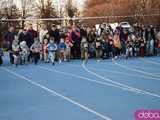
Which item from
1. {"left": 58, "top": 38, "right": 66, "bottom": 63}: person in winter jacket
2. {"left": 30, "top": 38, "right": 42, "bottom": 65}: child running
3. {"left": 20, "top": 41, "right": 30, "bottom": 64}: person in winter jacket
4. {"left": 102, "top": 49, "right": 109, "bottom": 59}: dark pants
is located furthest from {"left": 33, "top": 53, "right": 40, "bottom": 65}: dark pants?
{"left": 102, "top": 49, "right": 109, "bottom": 59}: dark pants

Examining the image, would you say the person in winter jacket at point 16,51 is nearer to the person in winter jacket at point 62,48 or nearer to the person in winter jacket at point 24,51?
the person in winter jacket at point 24,51

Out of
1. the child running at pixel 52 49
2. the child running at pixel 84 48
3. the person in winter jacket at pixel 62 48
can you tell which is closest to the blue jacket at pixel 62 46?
the person in winter jacket at pixel 62 48

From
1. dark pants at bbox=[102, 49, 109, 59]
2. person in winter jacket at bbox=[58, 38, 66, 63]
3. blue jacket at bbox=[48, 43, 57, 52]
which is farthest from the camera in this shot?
dark pants at bbox=[102, 49, 109, 59]

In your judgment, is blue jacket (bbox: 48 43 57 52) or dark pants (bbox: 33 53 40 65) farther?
blue jacket (bbox: 48 43 57 52)

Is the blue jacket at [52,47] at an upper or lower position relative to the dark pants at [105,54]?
upper

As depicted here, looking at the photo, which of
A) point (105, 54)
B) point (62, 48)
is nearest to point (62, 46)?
point (62, 48)

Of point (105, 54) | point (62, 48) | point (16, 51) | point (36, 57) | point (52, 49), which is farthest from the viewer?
point (105, 54)

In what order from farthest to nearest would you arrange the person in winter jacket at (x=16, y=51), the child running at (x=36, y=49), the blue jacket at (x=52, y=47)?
the blue jacket at (x=52, y=47) → the child running at (x=36, y=49) → the person in winter jacket at (x=16, y=51)

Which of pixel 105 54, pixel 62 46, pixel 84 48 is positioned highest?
pixel 62 46

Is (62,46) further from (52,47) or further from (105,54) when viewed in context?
(105,54)

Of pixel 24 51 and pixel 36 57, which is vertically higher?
pixel 24 51

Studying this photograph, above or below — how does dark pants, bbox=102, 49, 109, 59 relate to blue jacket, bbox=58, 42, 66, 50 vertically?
below

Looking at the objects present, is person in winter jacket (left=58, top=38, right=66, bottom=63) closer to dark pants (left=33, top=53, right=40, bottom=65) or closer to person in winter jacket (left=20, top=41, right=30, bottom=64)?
dark pants (left=33, top=53, right=40, bottom=65)

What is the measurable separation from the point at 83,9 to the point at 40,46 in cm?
4139
